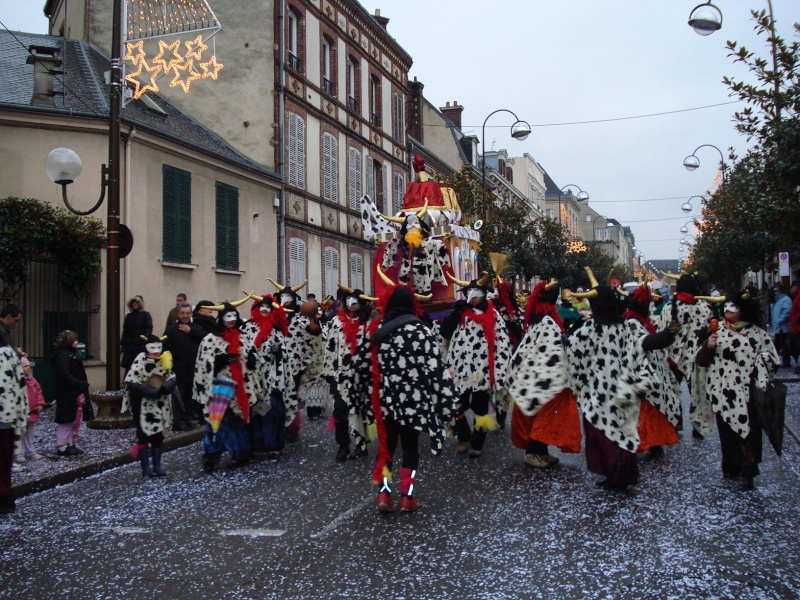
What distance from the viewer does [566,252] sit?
47875 mm

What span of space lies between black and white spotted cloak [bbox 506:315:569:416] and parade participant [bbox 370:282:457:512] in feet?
4.54

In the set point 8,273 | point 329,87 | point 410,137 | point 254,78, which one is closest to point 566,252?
point 410,137

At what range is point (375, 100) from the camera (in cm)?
3061

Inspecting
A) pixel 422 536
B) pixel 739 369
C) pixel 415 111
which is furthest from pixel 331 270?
pixel 422 536

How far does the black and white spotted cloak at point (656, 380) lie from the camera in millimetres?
7395

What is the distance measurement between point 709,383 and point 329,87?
2090 cm

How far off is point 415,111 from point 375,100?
275 inches

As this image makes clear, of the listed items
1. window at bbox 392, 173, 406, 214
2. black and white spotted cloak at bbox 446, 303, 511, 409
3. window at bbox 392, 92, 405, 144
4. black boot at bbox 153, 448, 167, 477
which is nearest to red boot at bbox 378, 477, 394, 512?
black and white spotted cloak at bbox 446, 303, 511, 409

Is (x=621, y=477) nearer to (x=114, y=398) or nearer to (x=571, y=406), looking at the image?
(x=571, y=406)

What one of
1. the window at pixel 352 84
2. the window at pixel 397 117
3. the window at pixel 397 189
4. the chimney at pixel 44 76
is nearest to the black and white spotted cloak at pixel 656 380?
the chimney at pixel 44 76

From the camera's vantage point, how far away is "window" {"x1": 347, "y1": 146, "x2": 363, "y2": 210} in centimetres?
2766

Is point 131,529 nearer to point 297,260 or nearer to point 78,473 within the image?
point 78,473

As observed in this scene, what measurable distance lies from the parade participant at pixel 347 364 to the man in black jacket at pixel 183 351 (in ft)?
9.29

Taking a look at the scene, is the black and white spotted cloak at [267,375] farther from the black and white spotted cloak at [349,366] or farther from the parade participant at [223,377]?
the black and white spotted cloak at [349,366]
